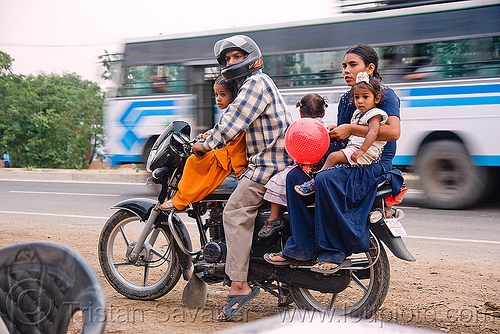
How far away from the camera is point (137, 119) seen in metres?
13.3

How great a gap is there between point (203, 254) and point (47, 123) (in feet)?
121

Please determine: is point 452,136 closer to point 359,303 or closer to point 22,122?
point 359,303

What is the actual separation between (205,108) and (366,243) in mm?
9729

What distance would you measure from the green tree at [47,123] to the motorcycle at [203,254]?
3369cm

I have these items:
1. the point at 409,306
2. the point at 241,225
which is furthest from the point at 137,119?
the point at 409,306

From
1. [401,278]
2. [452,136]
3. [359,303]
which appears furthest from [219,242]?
[452,136]

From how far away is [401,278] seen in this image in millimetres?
4988

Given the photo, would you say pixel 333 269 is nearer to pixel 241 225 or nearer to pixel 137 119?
pixel 241 225

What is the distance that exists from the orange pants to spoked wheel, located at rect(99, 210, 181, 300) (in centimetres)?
50

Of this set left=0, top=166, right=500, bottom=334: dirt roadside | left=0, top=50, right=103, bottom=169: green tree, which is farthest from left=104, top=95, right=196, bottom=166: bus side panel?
left=0, top=50, right=103, bottom=169: green tree

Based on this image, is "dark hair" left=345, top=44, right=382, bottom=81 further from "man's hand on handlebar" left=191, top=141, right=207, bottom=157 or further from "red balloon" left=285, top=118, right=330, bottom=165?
"man's hand on handlebar" left=191, top=141, right=207, bottom=157

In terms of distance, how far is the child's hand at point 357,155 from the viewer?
→ 343cm

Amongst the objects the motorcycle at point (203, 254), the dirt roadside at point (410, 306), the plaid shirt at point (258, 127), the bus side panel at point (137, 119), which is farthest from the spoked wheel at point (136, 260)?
the bus side panel at point (137, 119)

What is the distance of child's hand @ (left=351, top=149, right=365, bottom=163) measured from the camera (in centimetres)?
343
